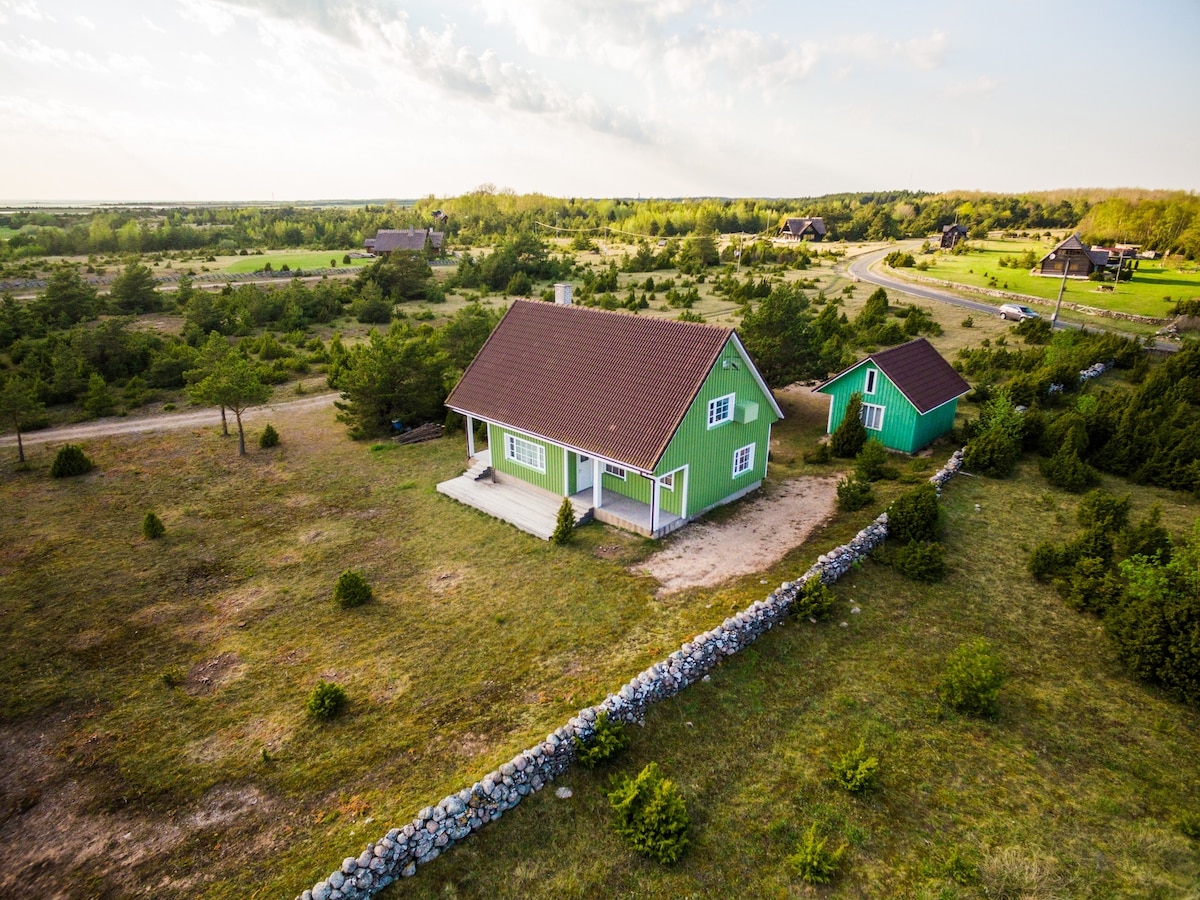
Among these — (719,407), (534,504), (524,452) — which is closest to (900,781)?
(719,407)

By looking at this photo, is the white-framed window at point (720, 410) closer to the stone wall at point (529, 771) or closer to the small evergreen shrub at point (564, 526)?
the small evergreen shrub at point (564, 526)

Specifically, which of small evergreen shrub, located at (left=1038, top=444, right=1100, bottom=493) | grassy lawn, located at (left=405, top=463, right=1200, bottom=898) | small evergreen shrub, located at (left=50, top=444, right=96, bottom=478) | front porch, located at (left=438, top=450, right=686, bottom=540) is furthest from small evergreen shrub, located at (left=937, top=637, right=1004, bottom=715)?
small evergreen shrub, located at (left=50, top=444, right=96, bottom=478)

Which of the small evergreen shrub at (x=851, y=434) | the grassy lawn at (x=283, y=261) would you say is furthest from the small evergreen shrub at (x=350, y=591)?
the grassy lawn at (x=283, y=261)

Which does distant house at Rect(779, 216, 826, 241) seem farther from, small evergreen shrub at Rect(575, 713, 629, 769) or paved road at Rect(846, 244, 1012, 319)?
small evergreen shrub at Rect(575, 713, 629, 769)

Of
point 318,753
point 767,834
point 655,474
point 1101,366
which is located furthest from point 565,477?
point 1101,366

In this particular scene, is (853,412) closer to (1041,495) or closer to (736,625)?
(1041,495)

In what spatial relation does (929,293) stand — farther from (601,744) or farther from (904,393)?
(601,744)
